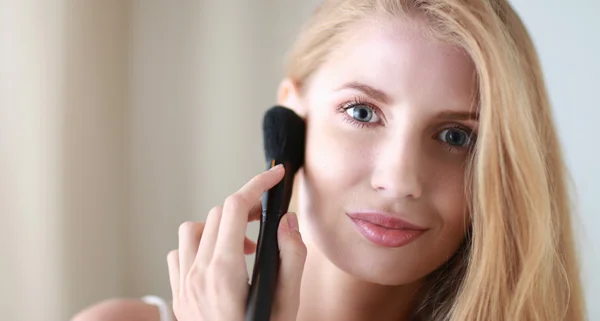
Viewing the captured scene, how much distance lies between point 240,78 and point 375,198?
424mm

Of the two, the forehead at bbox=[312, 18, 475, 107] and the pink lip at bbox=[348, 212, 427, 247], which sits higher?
the forehead at bbox=[312, 18, 475, 107]

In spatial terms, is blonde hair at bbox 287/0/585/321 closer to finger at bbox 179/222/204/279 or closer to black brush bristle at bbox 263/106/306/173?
black brush bristle at bbox 263/106/306/173

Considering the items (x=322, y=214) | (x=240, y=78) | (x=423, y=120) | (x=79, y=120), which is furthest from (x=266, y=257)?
(x=240, y=78)

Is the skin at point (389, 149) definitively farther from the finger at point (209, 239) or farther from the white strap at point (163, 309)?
the white strap at point (163, 309)

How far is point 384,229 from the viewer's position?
0.60 meters

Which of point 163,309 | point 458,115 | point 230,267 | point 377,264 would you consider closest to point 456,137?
point 458,115

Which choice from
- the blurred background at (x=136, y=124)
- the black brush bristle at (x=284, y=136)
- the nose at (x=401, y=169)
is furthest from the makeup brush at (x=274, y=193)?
the blurred background at (x=136, y=124)

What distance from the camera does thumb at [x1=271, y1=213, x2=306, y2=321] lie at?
1.83 feet

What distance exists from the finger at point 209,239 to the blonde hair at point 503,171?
0.70ft

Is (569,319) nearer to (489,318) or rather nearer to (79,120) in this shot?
(489,318)

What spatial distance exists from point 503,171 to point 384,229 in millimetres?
148

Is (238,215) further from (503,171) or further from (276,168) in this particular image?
(503,171)

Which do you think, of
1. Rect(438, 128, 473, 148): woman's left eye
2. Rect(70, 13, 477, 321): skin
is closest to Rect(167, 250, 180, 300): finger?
Rect(70, 13, 477, 321): skin

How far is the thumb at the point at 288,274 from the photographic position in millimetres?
557
